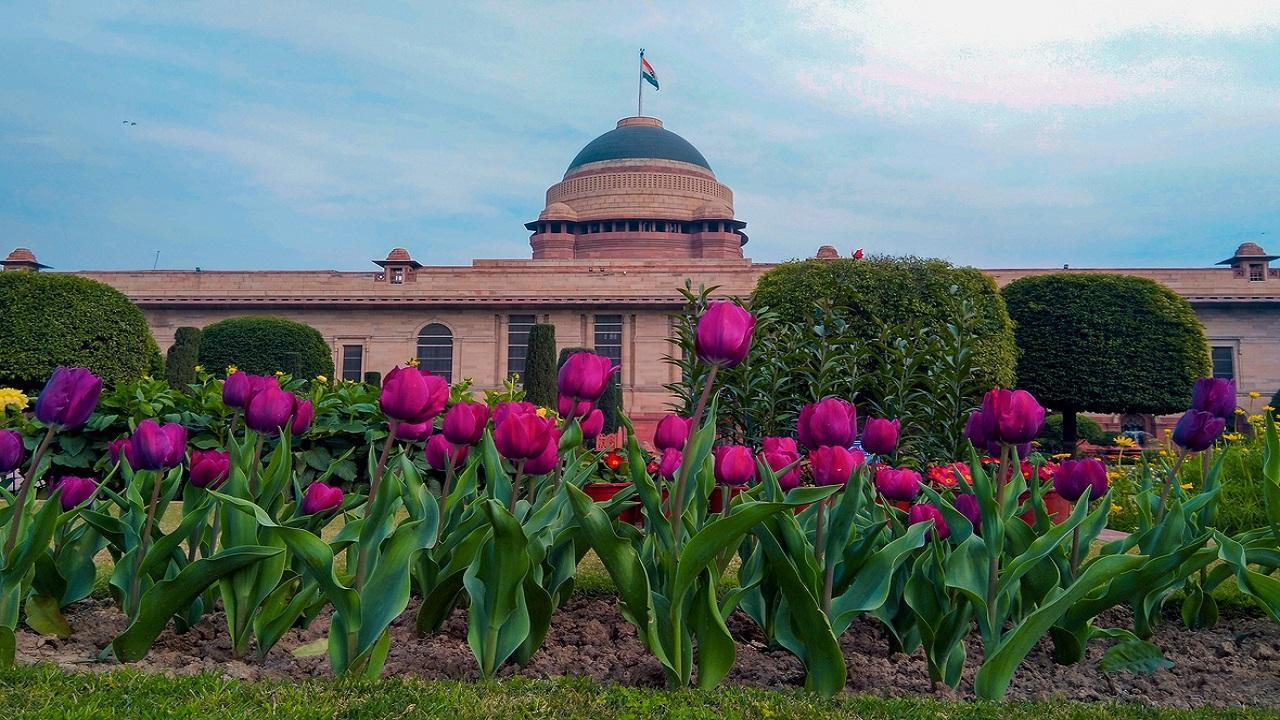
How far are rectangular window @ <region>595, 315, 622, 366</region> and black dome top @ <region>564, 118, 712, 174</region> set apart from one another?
57.7ft

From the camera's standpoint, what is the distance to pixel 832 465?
7.75ft

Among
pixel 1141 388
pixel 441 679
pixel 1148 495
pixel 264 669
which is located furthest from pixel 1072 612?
pixel 1141 388

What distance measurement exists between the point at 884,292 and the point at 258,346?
16.7 metres

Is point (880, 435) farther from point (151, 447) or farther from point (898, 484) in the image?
point (151, 447)

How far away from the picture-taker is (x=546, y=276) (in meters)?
26.1

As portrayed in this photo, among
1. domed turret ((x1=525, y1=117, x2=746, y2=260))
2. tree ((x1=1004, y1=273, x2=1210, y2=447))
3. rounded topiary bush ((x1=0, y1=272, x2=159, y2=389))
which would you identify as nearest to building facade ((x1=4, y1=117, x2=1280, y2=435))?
tree ((x1=1004, y1=273, x2=1210, y2=447))

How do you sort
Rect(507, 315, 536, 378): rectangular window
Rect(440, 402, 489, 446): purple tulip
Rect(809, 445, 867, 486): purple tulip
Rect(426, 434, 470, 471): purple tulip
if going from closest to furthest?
Rect(809, 445, 867, 486): purple tulip < Rect(440, 402, 489, 446): purple tulip < Rect(426, 434, 470, 471): purple tulip < Rect(507, 315, 536, 378): rectangular window

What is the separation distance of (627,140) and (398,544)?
4198cm

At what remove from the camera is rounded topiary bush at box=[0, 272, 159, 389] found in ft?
54.1

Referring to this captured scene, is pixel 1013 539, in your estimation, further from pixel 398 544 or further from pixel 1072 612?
pixel 398 544

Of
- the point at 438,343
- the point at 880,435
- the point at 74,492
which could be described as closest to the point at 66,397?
the point at 74,492

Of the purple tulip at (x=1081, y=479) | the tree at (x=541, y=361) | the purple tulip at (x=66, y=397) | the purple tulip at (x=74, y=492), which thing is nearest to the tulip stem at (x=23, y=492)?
the purple tulip at (x=66, y=397)

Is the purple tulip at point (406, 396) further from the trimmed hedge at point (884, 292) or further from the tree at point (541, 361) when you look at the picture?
the tree at point (541, 361)

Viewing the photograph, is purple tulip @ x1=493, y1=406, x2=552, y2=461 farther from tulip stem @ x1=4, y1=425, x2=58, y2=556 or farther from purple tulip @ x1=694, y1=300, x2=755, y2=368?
tulip stem @ x1=4, y1=425, x2=58, y2=556
